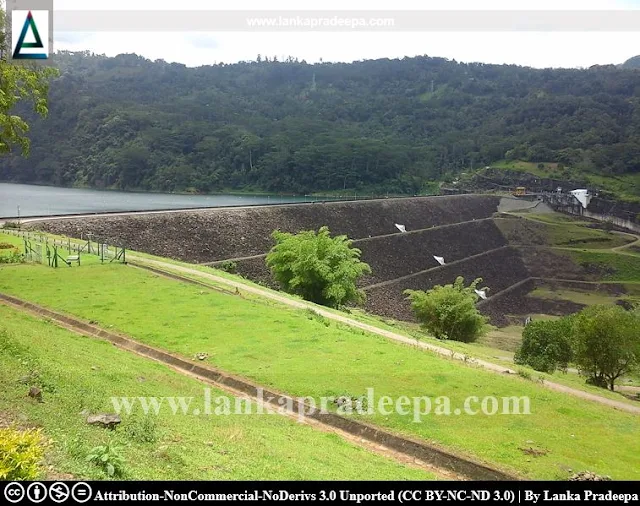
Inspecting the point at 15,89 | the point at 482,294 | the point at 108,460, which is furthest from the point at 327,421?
the point at 482,294

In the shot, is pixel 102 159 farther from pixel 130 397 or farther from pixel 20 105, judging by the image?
pixel 130 397

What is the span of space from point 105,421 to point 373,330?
14643 mm

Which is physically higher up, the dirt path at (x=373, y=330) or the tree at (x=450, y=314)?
the dirt path at (x=373, y=330)

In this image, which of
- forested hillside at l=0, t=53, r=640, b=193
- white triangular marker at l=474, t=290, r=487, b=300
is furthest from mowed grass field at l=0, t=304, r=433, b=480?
forested hillside at l=0, t=53, r=640, b=193

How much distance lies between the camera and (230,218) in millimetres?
45812

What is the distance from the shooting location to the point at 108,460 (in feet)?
20.5
